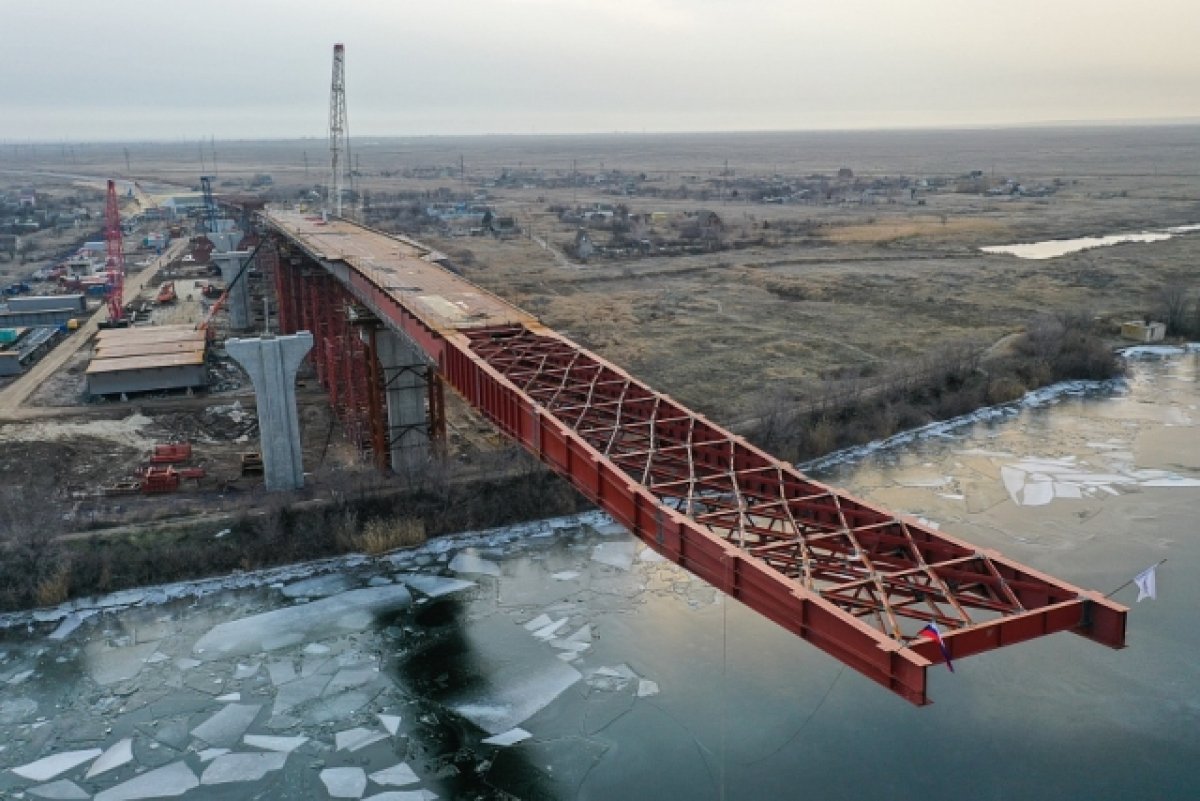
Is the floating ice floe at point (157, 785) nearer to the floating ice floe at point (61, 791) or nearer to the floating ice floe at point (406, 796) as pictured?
the floating ice floe at point (61, 791)

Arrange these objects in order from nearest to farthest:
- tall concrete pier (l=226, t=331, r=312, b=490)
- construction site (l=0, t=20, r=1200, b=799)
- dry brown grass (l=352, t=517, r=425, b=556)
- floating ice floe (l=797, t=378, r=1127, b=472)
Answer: construction site (l=0, t=20, r=1200, b=799) → dry brown grass (l=352, t=517, r=425, b=556) → tall concrete pier (l=226, t=331, r=312, b=490) → floating ice floe (l=797, t=378, r=1127, b=472)

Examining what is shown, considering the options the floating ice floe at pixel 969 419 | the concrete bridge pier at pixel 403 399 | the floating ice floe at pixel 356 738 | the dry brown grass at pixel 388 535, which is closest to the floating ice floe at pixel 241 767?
the floating ice floe at pixel 356 738

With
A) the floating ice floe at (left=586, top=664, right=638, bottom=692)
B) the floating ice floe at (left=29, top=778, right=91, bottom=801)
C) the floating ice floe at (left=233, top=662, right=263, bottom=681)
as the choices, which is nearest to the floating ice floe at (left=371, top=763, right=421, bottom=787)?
the floating ice floe at (left=586, top=664, right=638, bottom=692)

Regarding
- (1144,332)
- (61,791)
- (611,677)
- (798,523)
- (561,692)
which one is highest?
(798,523)

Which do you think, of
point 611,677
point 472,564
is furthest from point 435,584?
point 611,677

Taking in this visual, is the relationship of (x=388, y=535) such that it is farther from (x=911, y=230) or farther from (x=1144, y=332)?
(x=911, y=230)

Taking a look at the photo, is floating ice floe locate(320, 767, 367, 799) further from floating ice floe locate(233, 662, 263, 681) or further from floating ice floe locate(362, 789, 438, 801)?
floating ice floe locate(233, 662, 263, 681)

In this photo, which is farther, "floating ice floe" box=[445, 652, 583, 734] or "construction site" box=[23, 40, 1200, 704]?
"floating ice floe" box=[445, 652, 583, 734]
